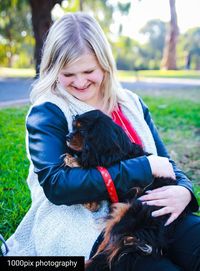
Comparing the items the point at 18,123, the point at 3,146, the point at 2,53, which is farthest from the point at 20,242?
the point at 2,53

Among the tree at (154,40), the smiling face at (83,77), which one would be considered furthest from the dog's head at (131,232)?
the tree at (154,40)

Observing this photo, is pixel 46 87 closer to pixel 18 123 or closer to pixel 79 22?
pixel 79 22

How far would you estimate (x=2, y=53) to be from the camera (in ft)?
116

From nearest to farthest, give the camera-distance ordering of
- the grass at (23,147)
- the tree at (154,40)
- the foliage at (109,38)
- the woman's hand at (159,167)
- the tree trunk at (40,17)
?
1. the woman's hand at (159,167)
2. the grass at (23,147)
3. the tree trunk at (40,17)
4. the foliage at (109,38)
5. the tree at (154,40)

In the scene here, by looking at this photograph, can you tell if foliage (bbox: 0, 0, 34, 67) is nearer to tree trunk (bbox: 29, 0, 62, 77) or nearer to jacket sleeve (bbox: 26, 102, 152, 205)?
tree trunk (bbox: 29, 0, 62, 77)

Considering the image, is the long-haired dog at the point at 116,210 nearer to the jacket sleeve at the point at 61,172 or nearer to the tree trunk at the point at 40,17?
the jacket sleeve at the point at 61,172

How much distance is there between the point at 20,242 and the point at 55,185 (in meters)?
0.62

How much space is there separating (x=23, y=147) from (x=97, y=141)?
3.05m

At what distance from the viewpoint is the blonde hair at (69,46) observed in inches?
89.1

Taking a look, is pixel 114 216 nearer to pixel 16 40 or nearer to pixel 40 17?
pixel 40 17

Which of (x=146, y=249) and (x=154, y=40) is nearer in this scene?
(x=146, y=249)

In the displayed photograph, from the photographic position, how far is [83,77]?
2350 millimetres

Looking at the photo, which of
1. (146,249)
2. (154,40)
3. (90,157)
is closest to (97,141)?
(90,157)

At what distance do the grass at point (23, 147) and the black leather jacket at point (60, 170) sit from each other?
42.9 inches
